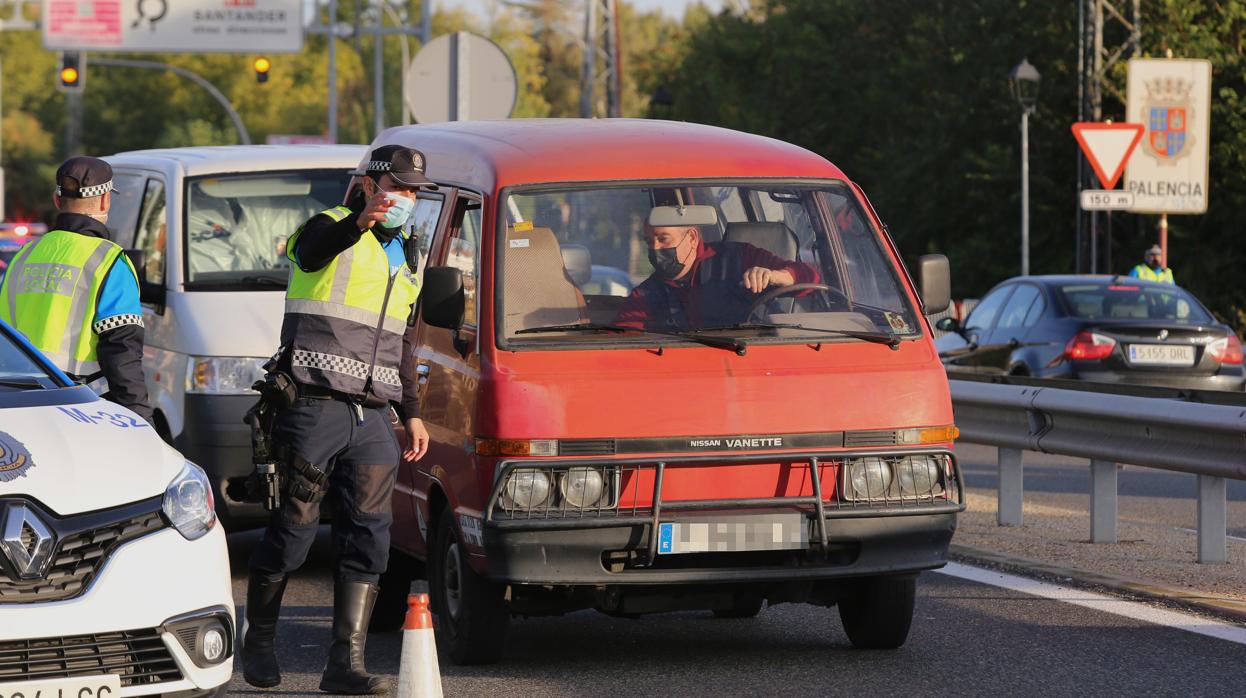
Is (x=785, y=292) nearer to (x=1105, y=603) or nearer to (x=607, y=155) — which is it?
(x=607, y=155)

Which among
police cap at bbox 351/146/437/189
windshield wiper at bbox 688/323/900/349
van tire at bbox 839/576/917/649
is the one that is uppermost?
police cap at bbox 351/146/437/189

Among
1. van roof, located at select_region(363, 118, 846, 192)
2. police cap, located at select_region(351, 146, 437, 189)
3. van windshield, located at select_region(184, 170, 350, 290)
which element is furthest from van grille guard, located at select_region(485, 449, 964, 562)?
van windshield, located at select_region(184, 170, 350, 290)

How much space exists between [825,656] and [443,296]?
196 cm

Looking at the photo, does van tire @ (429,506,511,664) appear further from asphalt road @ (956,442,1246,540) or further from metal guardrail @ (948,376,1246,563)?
asphalt road @ (956,442,1246,540)

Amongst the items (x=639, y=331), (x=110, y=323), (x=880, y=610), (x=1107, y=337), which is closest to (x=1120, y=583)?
(x=880, y=610)

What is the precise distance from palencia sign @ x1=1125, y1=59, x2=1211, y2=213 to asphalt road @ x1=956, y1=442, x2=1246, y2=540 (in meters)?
9.10

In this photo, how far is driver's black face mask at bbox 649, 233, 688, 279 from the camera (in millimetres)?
8141

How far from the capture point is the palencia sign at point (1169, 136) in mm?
26422

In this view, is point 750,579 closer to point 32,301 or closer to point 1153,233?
point 32,301

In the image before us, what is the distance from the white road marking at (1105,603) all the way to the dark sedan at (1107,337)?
7.52 m

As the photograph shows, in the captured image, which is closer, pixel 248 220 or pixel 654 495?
pixel 654 495

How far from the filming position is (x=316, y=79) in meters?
98.0

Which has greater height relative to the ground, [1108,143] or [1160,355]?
[1108,143]

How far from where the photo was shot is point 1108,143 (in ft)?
81.9
